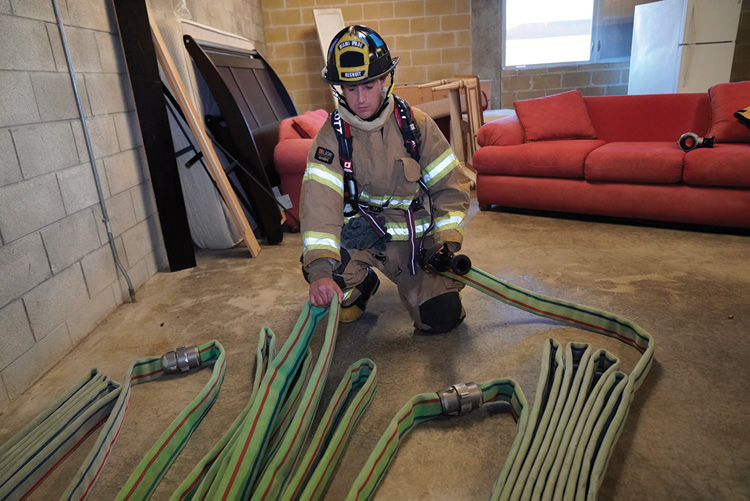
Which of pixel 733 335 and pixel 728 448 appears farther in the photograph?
pixel 733 335

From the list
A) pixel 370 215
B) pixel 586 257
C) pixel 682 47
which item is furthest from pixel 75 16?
pixel 682 47

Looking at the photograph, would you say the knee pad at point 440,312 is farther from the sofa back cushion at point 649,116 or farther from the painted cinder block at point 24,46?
the sofa back cushion at point 649,116

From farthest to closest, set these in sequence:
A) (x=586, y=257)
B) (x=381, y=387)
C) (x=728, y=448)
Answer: (x=586, y=257) < (x=381, y=387) < (x=728, y=448)

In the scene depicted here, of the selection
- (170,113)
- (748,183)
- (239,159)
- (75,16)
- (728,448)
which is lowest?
(728,448)

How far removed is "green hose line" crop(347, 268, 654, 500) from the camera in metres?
1.28

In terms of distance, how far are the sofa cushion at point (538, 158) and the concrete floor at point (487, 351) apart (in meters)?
0.49

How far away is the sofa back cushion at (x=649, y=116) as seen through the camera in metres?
3.75

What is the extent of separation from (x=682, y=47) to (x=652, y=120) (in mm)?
2215

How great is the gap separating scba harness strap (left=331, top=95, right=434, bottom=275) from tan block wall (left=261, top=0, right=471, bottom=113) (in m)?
4.76

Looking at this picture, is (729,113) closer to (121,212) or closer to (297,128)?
(297,128)

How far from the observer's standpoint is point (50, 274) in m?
2.13

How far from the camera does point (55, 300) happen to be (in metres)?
2.15

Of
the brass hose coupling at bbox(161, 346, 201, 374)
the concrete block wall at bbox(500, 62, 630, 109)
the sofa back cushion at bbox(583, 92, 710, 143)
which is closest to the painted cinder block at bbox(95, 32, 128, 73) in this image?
the brass hose coupling at bbox(161, 346, 201, 374)

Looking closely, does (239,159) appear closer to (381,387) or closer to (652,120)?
(381,387)
